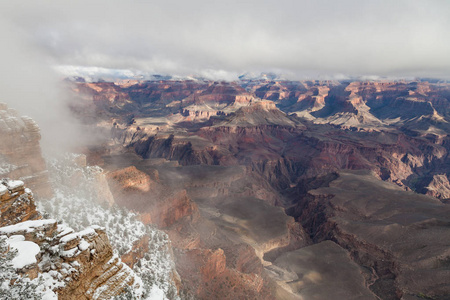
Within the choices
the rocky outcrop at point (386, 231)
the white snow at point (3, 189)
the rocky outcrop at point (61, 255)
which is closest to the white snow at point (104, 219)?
the rocky outcrop at point (61, 255)

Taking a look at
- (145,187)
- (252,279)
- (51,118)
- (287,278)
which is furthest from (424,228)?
(51,118)

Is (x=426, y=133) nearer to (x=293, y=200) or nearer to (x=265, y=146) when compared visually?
(x=265, y=146)

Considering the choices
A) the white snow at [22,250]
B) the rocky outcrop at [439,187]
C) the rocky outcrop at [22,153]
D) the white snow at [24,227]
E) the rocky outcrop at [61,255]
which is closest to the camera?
the white snow at [22,250]

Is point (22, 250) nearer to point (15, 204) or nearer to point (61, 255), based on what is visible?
point (61, 255)

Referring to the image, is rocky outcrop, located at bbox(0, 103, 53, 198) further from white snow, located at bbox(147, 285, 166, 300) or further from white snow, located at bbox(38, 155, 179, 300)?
white snow, located at bbox(147, 285, 166, 300)

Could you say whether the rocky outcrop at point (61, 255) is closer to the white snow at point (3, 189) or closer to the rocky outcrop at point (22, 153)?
the white snow at point (3, 189)

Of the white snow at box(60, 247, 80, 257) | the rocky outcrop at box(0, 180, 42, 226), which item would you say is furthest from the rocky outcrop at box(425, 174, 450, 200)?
the rocky outcrop at box(0, 180, 42, 226)

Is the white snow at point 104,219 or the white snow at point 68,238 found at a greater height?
the white snow at point 68,238

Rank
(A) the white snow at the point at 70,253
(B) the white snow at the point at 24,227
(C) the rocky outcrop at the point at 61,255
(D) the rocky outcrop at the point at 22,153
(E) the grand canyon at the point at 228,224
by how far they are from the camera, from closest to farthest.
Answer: (C) the rocky outcrop at the point at 61,255 → (A) the white snow at the point at 70,253 → (B) the white snow at the point at 24,227 → (E) the grand canyon at the point at 228,224 → (D) the rocky outcrop at the point at 22,153
